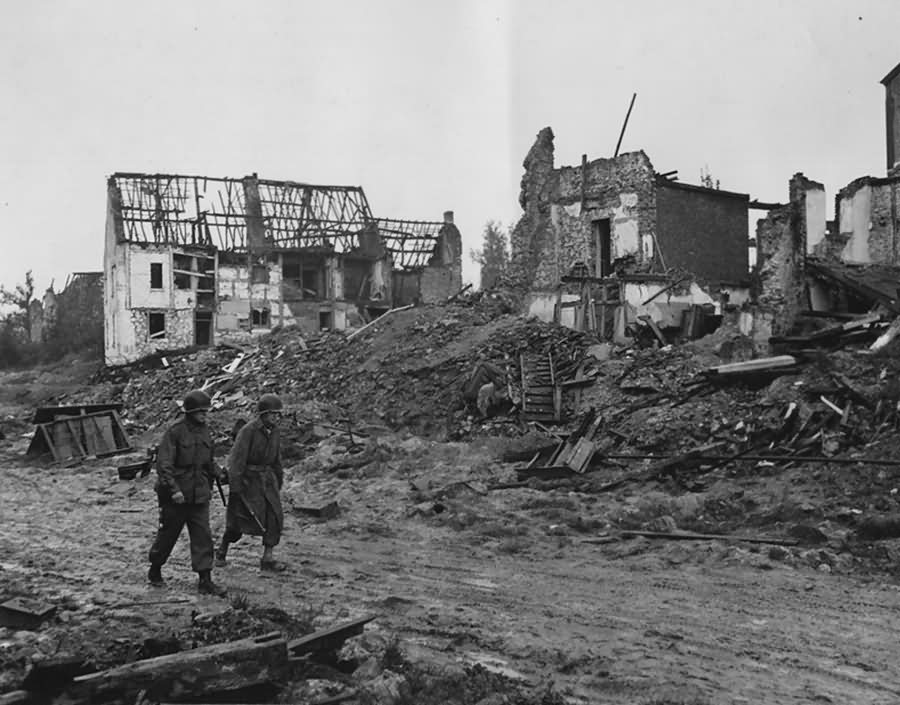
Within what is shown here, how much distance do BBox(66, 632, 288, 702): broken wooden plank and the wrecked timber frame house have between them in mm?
34966

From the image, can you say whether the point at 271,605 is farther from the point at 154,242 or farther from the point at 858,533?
the point at 154,242

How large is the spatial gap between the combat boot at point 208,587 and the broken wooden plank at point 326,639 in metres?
1.96

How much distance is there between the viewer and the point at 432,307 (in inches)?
1037

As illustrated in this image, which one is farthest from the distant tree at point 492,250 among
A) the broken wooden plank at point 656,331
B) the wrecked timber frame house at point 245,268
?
the broken wooden plank at point 656,331

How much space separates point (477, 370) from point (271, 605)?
12198 mm

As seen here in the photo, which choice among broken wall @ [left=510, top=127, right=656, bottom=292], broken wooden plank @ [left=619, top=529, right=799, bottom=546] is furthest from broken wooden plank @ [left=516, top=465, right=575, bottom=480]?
broken wall @ [left=510, top=127, right=656, bottom=292]

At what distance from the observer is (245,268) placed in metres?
39.1

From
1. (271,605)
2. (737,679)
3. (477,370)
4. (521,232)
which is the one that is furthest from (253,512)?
(521,232)

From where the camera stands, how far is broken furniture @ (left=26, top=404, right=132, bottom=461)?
59.9ft

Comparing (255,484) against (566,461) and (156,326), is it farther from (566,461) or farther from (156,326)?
(156,326)

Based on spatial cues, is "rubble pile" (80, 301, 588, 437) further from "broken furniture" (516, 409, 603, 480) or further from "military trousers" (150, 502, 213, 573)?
"military trousers" (150, 502, 213, 573)

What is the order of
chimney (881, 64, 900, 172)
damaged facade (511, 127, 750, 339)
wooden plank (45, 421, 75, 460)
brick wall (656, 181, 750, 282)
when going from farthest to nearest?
chimney (881, 64, 900, 172), brick wall (656, 181, 750, 282), damaged facade (511, 127, 750, 339), wooden plank (45, 421, 75, 460)

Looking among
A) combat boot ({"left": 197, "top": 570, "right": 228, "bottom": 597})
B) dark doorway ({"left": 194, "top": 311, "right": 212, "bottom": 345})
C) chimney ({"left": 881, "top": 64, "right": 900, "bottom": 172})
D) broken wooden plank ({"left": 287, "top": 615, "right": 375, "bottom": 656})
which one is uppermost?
chimney ({"left": 881, "top": 64, "right": 900, "bottom": 172})

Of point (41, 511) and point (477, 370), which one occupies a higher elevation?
point (477, 370)
